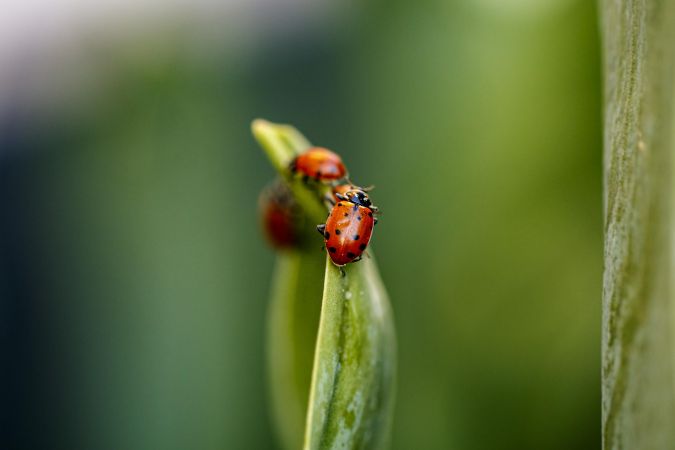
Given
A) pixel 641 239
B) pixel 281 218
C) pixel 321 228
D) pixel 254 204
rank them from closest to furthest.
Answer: pixel 641 239 < pixel 321 228 < pixel 281 218 < pixel 254 204

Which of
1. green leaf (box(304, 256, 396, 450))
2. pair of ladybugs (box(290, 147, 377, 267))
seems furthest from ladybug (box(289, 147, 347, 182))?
green leaf (box(304, 256, 396, 450))

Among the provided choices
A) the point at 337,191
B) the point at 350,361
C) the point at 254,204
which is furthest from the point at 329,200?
the point at 254,204

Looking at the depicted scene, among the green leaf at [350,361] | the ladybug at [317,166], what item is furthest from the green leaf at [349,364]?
the ladybug at [317,166]

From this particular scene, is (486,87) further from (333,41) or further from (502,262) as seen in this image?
(333,41)

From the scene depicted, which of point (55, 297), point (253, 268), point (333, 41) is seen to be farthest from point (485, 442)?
point (55, 297)

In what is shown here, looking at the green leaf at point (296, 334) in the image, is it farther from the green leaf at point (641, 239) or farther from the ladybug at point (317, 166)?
the green leaf at point (641, 239)

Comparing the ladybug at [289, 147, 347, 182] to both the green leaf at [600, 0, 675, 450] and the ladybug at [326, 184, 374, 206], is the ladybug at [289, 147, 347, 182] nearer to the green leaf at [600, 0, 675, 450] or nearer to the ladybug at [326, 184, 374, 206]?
the ladybug at [326, 184, 374, 206]

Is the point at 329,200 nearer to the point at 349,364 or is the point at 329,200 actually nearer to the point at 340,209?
the point at 340,209
